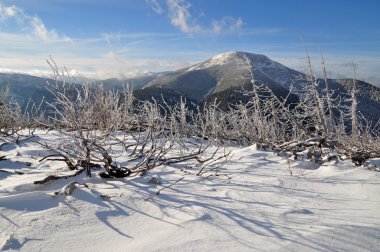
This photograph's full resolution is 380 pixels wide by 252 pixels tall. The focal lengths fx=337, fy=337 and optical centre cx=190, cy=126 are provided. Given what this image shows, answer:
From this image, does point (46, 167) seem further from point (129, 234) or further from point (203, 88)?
point (203, 88)

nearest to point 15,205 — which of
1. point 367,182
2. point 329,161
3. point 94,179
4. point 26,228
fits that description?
point 26,228

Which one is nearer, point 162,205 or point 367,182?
point 162,205

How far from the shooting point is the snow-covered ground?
177 centimetres

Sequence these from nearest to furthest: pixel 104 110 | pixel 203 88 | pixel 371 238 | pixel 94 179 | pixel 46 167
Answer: pixel 371 238 < pixel 94 179 < pixel 46 167 < pixel 104 110 < pixel 203 88

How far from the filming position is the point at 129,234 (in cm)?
190

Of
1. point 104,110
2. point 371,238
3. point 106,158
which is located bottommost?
point 371,238

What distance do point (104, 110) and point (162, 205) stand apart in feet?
9.55

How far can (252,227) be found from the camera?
1961 mm

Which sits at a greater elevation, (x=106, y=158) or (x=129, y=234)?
(x=106, y=158)

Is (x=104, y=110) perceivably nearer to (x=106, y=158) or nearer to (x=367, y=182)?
(x=106, y=158)

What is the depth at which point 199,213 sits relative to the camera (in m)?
2.17

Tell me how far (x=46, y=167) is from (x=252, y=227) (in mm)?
2600

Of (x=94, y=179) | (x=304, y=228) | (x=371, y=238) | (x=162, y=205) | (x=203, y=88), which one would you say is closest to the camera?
(x=371, y=238)

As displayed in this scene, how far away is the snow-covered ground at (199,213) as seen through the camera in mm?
1772
